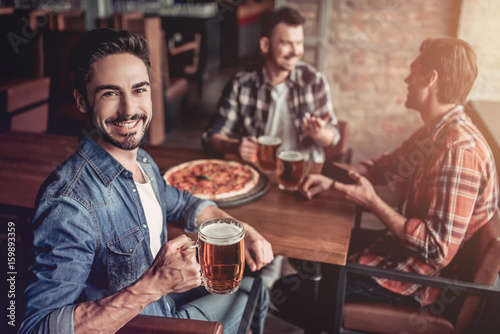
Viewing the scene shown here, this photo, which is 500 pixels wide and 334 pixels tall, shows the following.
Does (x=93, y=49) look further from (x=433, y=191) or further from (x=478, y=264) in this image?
(x=478, y=264)

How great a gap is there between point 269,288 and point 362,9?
2.63m

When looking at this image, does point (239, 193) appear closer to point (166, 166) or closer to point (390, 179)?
point (166, 166)

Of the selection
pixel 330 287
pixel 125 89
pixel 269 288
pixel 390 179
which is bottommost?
pixel 269 288

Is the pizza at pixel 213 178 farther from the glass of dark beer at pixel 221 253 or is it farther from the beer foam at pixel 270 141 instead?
the glass of dark beer at pixel 221 253

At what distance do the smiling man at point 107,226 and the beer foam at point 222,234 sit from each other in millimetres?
88

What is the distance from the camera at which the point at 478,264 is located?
143 centimetres

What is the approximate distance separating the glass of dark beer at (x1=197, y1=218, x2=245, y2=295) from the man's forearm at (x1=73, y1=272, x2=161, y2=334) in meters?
0.19

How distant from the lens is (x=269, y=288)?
2.60 m

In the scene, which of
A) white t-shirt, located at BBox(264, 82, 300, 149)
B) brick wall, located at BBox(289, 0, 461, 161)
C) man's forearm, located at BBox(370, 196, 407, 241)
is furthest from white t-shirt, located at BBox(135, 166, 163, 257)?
brick wall, located at BBox(289, 0, 461, 161)

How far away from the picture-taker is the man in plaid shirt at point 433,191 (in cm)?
150

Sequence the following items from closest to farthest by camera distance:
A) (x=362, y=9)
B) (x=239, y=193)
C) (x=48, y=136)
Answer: (x=239, y=193) < (x=48, y=136) < (x=362, y=9)

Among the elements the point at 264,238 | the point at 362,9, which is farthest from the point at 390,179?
the point at 362,9

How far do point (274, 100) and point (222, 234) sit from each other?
1.72 meters

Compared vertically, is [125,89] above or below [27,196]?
above
